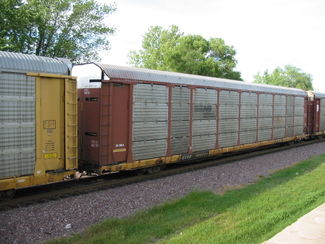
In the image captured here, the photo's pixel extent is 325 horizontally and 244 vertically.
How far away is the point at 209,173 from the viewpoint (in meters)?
11.4

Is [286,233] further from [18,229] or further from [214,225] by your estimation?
[18,229]

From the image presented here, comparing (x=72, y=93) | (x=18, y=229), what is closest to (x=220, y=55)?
(x=72, y=93)

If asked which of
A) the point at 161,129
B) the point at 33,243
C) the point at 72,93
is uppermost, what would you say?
the point at 72,93

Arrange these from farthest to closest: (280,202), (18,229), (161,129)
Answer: (161,129), (280,202), (18,229)

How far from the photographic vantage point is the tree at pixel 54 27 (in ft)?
82.2

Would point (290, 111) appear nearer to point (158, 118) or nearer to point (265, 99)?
point (265, 99)

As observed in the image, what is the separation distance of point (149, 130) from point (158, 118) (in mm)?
563

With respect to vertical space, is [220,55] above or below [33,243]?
above

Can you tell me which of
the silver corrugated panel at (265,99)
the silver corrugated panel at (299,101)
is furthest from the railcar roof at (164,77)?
the silver corrugated panel at (299,101)

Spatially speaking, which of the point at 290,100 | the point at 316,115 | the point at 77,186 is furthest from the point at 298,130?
the point at 77,186

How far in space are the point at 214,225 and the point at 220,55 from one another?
142 feet

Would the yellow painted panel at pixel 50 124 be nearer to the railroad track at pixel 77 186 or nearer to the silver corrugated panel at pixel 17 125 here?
the silver corrugated panel at pixel 17 125

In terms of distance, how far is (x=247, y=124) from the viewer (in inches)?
612

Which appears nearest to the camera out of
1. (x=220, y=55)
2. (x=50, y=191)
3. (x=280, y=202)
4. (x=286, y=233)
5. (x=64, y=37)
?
(x=286, y=233)
